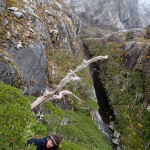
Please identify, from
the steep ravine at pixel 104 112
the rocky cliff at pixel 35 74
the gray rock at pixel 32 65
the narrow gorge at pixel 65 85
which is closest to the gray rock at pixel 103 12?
the narrow gorge at pixel 65 85

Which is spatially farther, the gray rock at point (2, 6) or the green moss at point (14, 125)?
the gray rock at point (2, 6)

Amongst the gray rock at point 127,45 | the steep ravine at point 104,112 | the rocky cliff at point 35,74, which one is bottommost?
the steep ravine at point 104,112

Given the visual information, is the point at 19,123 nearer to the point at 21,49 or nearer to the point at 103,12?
the point at 21,49

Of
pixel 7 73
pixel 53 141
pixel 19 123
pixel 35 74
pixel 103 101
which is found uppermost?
pixel 19 123

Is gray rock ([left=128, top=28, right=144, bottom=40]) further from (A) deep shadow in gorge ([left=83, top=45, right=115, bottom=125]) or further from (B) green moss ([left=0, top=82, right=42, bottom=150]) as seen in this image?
(B) green moss ([left=0, top=82, right=42, bottom=150])

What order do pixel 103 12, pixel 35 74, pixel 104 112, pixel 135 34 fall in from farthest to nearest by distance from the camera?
pixel 103 12 → pixel 135 34 → pixel 104 112 → pixel 35 74

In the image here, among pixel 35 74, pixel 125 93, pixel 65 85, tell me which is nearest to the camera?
pixel 35 74

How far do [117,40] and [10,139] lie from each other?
288 ft

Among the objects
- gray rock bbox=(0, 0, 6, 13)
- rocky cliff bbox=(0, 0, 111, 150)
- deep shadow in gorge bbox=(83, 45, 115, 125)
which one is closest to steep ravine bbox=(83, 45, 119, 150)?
deep shadow in gorge bbox=(83, 45, 115, 125)

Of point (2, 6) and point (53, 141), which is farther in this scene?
point (2, 6)

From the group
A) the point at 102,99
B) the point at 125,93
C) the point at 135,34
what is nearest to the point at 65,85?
the point at 125,93

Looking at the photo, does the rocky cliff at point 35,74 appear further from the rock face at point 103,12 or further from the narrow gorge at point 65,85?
the rock face at point 103,12

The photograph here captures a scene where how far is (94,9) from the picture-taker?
180 m

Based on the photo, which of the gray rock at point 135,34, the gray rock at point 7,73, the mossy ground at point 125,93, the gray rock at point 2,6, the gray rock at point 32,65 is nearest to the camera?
the gray rock at point 7,73
